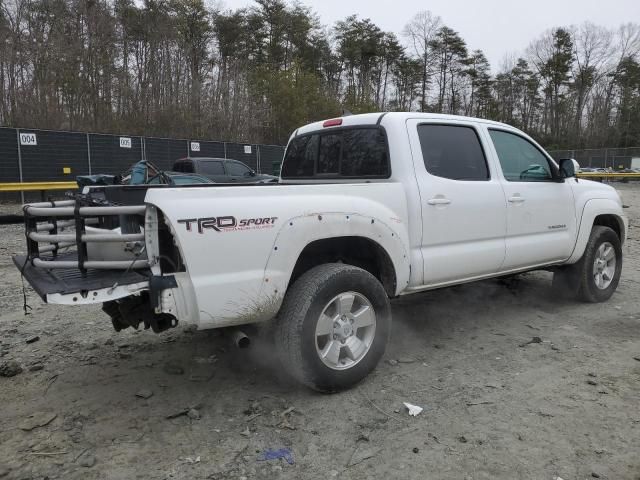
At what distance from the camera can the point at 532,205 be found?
4754mm

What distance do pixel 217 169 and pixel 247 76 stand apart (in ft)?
64.2

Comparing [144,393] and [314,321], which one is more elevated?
[314,321]

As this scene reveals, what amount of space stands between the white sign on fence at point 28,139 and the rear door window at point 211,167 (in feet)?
16.6

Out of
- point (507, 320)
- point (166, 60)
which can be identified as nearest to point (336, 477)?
point (507, 320)

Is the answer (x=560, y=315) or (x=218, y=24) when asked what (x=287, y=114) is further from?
(x=560, y=315)

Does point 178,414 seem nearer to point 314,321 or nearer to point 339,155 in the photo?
point 314,321

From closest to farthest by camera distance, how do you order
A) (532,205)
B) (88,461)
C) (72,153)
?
(88,461), (532,205), (72,153)

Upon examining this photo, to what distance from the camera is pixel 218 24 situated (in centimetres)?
3853

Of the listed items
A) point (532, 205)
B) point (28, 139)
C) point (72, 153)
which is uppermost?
point (28, 139)

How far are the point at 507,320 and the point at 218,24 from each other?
38559 mm

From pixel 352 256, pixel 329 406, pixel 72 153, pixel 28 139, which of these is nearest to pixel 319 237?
pixel 352 256

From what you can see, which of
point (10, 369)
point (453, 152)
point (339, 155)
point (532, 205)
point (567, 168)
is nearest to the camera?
point (10, 369)

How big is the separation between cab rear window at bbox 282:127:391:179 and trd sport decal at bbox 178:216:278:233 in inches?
51.5

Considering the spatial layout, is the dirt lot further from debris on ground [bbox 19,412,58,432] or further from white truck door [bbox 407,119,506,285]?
white truck door [bbox 407,119,506,285]
